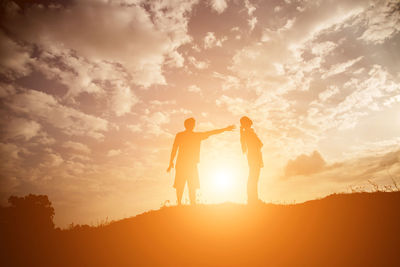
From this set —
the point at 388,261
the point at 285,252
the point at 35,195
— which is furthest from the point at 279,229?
the point at 35,195

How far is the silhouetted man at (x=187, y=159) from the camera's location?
8.91m

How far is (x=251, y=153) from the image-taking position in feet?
29.9

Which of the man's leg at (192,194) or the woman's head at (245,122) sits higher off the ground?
the woman's head at (245,122)

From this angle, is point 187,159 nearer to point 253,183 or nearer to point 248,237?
point 253,183

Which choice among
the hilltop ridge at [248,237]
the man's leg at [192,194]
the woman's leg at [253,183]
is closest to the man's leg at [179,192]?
the man's leg at [192,194]

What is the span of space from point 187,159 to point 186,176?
629 millimetres

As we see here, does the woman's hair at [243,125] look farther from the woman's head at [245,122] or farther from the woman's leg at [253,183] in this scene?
the woman's leg at [253,183]

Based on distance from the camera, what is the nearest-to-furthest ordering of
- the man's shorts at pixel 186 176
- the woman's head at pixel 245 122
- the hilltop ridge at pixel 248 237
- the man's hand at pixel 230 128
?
the hilltop ridge at pixel 248 237, the man's shorts at pixel 186 176, the woman's head at pixel 245 122, the man's hand at pixel 230 128

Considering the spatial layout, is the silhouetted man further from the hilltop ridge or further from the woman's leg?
the woman's leg

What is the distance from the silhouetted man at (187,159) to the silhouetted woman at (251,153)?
1717 millimetres

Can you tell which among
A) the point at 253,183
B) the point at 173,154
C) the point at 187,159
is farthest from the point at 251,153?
the point at 173,154

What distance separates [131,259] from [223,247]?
255 centimetres

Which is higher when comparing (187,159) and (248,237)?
(187,159)

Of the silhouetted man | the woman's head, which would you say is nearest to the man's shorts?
the silhouetted man
